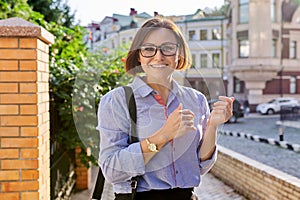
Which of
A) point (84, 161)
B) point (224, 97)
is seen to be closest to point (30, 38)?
point (224, 97)

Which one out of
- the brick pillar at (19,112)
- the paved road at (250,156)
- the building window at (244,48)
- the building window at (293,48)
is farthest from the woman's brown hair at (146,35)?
the building window at (293,48)

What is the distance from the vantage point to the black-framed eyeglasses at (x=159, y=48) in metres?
1.25

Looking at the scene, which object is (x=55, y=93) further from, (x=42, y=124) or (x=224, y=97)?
(x=224, y=97)

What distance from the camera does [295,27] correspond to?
27.3 m

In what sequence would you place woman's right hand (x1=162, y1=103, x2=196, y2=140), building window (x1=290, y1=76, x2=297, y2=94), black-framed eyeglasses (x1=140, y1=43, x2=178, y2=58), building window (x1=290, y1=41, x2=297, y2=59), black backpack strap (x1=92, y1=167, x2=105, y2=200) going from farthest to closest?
building window (x1=290, y1=76, x2=297, y2=94), building window (x1=290, y1=41, x2=297, y2=59), black backpack strap (x1=92, y1=167, x2=105, y2=200), black-framed eyeglasses (x1=140, y1=43, x2=178, y2=58), woman's right hand (x1=162, y1=103, x2=196, y2=140)

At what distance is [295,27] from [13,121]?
90.9 ft

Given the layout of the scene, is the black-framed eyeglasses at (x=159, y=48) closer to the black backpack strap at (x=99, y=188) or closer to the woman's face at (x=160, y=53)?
the woman's face at (x=160, y=53)

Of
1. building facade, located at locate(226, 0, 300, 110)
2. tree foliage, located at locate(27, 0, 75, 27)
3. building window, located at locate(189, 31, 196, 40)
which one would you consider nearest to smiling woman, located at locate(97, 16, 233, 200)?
building window, located at locate(189, 31, 196, 40)

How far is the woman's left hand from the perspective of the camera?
1.25 m

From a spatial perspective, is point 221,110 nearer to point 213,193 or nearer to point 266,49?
point 213,193

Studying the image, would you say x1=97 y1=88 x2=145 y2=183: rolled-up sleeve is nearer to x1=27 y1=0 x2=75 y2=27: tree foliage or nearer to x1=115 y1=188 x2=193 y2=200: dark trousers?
x1=115 y1=188 x2=193 y2=200: dark trousers

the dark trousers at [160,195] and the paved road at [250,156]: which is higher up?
the dark trousers at [160,195]

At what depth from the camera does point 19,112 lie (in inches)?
92.2

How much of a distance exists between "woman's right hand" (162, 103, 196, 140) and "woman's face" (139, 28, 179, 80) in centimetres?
17
